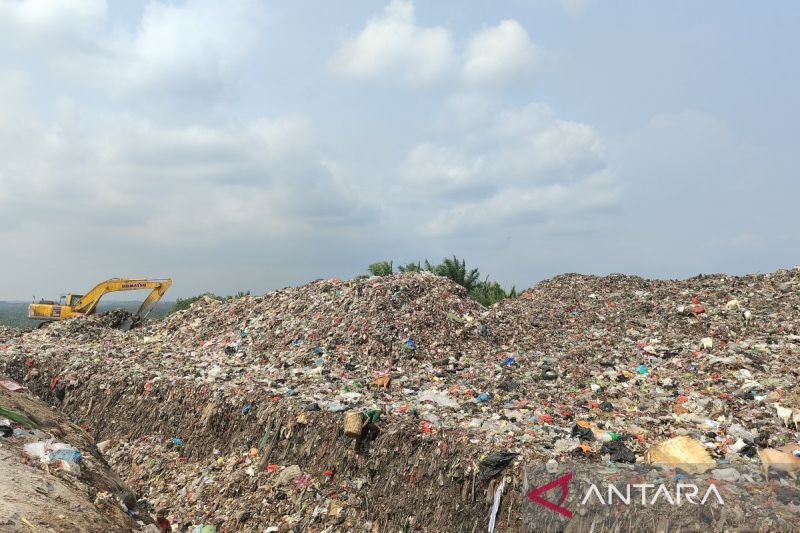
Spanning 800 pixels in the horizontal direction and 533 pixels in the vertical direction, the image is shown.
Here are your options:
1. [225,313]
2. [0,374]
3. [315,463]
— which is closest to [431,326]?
[315,463]

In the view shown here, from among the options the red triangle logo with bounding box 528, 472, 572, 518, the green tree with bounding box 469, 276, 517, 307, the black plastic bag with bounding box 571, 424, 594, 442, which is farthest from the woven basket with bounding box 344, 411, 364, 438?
the green tree with bounding box 469, 276, 517, 307

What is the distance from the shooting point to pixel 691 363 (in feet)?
23.8

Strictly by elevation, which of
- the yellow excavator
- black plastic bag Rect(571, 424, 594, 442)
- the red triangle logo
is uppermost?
the yellow excavator

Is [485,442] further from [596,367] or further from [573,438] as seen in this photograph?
[596,367]

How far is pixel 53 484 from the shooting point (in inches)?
163

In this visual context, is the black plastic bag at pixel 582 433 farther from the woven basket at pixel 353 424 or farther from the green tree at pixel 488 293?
the green tree at pixel 488 293

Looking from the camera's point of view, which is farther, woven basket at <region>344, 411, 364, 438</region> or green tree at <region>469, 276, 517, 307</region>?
green tree at <region>469, 276, 517, 307</region>

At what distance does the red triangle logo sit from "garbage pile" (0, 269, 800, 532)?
0.36 m

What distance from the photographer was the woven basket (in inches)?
208

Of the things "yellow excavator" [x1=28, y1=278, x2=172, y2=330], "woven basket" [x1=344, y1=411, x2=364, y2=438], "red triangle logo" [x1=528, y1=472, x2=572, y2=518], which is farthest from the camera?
"yellow excavator" [x1=28, y1=278, x2=172, y2=330]

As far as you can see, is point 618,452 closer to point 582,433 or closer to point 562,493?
point 582,433

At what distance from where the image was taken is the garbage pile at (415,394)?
4871 mm

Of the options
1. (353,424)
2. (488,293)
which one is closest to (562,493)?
(353,424)

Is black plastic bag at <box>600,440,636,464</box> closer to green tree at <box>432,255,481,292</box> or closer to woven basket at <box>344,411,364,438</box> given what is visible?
woven basket at <box>344,411,364,438</box>
